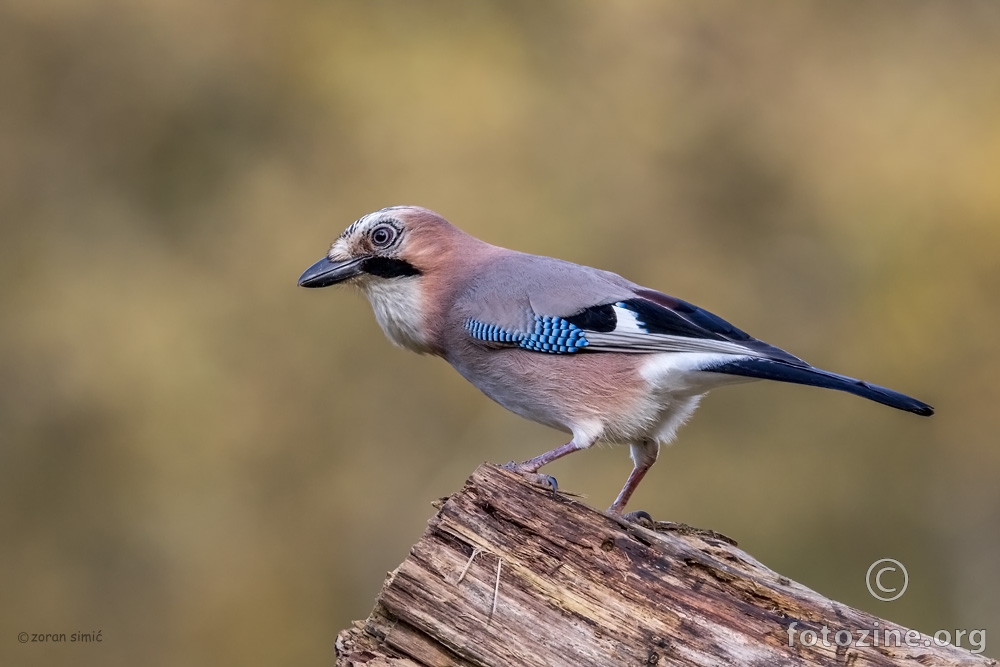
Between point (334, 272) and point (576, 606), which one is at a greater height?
point (334, 272)

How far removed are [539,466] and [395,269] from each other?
1366 mm

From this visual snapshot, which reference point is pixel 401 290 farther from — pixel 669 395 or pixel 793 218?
pixel 793 218

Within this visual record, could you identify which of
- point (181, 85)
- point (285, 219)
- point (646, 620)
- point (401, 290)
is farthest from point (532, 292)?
point (181, 85)

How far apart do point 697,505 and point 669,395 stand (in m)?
5.57

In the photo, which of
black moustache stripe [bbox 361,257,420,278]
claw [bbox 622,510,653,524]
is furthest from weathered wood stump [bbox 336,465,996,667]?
black moustache stripe [bbox 361,257,420,278]

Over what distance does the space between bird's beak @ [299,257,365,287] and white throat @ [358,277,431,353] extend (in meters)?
0.10

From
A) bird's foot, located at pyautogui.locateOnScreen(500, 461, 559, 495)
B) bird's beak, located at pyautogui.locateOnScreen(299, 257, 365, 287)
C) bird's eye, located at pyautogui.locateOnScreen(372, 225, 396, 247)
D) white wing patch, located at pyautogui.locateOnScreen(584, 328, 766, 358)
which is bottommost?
bird's foot, located at pyautogui.locateOnScreen(500, 461, 559, 495)

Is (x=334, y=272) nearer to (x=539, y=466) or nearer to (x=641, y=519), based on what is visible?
(x=539, y=466)

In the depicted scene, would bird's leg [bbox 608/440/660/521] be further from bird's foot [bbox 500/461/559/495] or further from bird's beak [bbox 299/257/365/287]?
bird's beak [bbox 299/257/365/287]

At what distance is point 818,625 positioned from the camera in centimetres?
396

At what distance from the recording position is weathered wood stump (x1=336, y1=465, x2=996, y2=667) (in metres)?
3.87

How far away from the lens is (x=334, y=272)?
17.3 feet
